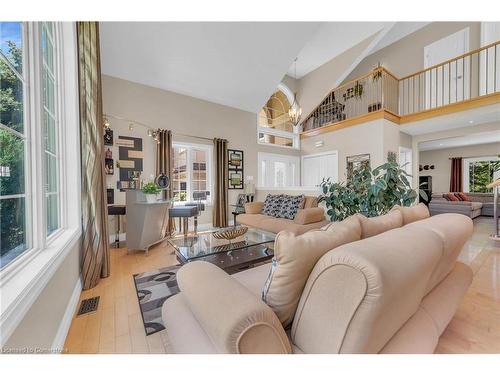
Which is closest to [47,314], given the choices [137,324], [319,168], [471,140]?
[137,324]

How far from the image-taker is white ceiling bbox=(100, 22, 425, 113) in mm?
3473

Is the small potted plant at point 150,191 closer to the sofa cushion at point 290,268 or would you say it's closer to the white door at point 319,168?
the sofa cushion at point 290,268

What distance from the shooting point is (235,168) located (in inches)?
215

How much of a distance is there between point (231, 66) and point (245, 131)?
1696mm

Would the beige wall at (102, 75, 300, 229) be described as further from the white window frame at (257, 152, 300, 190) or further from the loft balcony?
the loft balcony

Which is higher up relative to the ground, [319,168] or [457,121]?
[457,121]

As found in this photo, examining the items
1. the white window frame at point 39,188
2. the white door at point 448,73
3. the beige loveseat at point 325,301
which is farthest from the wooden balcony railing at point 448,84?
the white window frame at point 39,188

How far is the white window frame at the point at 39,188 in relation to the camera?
0.88m

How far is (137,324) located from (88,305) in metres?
0.61

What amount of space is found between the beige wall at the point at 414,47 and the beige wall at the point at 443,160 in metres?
4.03

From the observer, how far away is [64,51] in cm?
199

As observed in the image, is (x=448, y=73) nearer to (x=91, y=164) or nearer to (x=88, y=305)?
(x=91, y=164)
